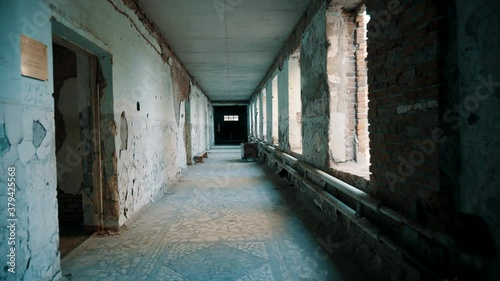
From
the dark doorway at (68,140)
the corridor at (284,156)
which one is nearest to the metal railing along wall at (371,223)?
the corridor at (284,156)

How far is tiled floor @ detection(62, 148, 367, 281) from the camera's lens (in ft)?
8.61

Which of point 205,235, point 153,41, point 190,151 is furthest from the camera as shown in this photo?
point 190,151

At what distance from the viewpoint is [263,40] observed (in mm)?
6480

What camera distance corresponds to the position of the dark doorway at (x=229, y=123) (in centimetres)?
2705

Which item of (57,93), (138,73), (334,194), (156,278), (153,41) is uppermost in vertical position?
(153,41)

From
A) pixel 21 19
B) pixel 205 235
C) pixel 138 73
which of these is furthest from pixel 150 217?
pixel 21 19

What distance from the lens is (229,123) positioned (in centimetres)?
2709

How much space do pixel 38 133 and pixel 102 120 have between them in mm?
1390

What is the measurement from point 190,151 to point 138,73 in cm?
603

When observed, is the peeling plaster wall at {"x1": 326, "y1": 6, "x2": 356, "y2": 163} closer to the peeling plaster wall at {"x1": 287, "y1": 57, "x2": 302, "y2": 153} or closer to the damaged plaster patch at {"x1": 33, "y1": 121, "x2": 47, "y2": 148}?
the peeling plaster wall at {"x1": 287, "y1": 57, "x2": 302, "y2": 153}

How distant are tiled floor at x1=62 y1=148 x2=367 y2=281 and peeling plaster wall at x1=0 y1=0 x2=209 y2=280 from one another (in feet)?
1.21

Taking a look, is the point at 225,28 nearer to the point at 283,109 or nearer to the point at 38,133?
the point at 283,109

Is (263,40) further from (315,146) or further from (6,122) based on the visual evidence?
(6,122)

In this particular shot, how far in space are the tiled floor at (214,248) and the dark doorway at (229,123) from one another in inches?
863
